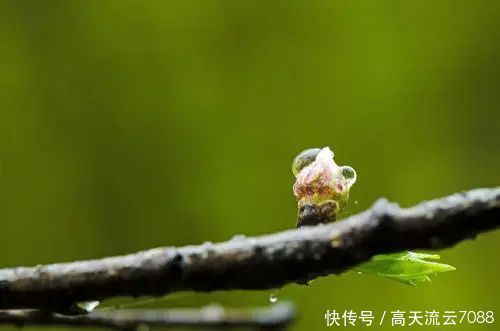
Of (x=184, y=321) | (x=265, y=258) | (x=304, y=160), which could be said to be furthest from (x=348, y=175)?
(x=184, y=321)

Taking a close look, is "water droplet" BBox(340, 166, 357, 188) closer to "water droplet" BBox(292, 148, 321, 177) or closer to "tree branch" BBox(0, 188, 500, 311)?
"water droplet" BBox(292, 148, 321, 177)

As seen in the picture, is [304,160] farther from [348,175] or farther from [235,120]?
[235,120]

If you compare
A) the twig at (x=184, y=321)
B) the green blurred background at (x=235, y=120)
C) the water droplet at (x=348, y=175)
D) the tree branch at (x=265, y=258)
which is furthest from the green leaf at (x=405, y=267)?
the green blurred background at (x=235, y=120)

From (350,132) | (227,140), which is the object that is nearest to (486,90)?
(350,132)

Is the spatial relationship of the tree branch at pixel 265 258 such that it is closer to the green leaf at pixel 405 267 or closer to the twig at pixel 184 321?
the green leaf at pixel 405 267

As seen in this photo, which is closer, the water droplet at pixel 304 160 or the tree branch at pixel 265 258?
the tree branch at pixel 265 258

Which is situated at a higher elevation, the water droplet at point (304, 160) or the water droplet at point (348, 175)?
the water droplet at point (304, 160)
